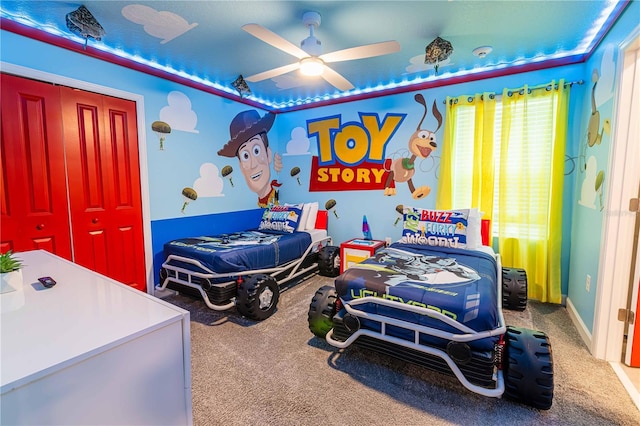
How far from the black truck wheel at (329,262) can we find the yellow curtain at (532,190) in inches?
74.5

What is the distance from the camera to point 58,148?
249 cm

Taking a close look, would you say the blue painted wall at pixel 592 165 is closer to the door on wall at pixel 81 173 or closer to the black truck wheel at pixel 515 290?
the black truck wheel at pixel 515 290

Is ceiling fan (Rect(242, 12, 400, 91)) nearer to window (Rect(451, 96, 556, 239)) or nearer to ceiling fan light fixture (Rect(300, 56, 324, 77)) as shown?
ceiling fan light fixture (Rect(300, 56, 324, 77))

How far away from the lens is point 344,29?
2.31 meters

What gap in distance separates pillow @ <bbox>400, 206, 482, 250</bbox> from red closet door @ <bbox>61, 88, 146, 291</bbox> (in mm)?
2901

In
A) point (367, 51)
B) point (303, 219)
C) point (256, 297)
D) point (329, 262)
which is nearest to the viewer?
point (367, 51)

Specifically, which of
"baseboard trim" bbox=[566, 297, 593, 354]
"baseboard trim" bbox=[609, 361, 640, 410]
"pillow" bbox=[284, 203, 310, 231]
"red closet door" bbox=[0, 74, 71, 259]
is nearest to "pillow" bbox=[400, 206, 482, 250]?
"baseboard trim" bbox=[566, 297, 593, 354]

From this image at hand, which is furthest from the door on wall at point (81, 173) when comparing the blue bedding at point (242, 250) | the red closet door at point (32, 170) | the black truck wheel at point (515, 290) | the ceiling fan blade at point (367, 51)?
the black truck wheel at point (515, 290)

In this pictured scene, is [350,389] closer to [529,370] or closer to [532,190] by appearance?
[529,370]

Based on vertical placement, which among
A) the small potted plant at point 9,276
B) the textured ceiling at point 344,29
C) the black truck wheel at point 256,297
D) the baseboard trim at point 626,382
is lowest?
the baseboard trim at point 626,382

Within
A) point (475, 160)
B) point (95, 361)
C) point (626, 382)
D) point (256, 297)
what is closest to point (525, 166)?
point (475, 160)

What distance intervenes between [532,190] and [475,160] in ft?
2.05

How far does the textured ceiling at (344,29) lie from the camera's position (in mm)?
2039

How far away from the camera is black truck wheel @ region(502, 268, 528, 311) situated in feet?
8.70
